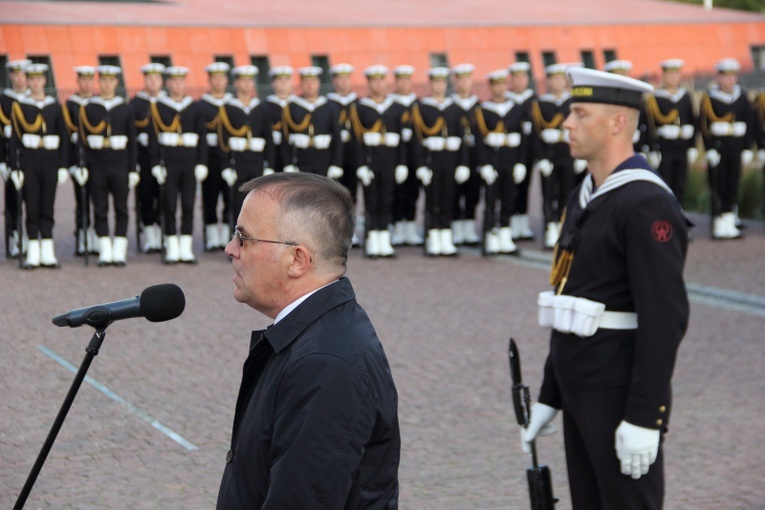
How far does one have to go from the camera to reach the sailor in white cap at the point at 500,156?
14.0 metres

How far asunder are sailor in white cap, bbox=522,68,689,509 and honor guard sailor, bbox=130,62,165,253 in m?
9.94

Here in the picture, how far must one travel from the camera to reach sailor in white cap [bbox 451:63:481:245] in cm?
1411

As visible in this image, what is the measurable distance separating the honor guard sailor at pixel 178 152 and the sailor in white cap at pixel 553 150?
382 centimetres

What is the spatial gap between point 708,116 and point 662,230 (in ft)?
39.5

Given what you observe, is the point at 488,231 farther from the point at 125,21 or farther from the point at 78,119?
the point at 125,21

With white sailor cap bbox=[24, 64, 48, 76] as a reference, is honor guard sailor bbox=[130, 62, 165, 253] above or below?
below

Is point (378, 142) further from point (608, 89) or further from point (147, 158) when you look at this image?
point (608, 89)

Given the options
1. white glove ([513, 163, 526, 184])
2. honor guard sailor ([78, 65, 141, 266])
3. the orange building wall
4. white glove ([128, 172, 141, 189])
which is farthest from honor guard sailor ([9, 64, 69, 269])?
the orange building wall

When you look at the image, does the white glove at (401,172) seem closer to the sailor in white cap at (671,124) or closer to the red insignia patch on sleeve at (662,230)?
the sailor in white cap at (671,124)

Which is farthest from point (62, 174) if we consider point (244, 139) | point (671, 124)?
point (671, 124)

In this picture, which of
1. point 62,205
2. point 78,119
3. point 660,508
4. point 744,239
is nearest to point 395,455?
point 660,508

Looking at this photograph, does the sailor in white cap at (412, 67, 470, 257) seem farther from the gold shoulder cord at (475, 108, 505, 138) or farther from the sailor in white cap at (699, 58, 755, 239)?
the sailor in white cap at (699, 58, 755, 239)

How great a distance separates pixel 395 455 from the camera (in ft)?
8.71

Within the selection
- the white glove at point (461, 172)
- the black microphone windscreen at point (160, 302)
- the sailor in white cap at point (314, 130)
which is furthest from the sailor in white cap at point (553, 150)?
the black microphone windscreen at point (160, 302)
